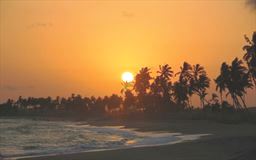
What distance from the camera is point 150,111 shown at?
112062 mm

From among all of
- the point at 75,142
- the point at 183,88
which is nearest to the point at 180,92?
the point at 183,88

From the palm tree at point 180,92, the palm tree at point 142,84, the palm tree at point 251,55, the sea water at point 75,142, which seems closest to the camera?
the sea water at point 75,142

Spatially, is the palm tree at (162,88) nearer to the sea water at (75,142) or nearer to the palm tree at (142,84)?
the palm tree at (142,84)

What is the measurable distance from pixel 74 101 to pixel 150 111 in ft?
249

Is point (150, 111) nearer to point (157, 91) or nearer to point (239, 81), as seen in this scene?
point (157, 91)

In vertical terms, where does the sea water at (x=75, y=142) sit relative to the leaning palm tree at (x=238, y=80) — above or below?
below

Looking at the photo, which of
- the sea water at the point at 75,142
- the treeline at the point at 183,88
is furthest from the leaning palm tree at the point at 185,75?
the sea water at the point at 75,142

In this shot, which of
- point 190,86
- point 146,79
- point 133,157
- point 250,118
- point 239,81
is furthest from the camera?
point 146,79

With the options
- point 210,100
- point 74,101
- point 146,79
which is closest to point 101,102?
point 74,101

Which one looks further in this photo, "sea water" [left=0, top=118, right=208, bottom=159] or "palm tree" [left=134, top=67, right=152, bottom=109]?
"palm tree" [left=134, top=67, right=152, bottom=109]

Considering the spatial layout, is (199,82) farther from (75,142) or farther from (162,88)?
(75,142)

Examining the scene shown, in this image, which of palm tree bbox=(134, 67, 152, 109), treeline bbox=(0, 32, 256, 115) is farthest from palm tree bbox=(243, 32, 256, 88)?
palm tree bbox=(134, 67, 152, 109)

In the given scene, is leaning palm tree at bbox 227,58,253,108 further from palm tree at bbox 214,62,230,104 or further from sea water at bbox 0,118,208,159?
sea water at bbox 0,118,208,159

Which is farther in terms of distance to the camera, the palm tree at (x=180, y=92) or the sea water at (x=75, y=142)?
the palm tree at (x=180, y=92)
